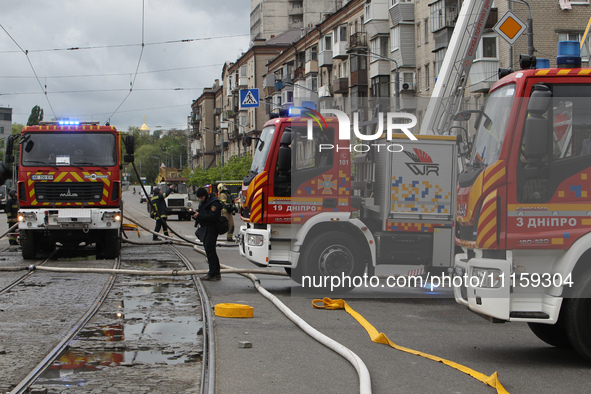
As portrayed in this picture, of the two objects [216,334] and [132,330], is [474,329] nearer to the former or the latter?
[216,334]

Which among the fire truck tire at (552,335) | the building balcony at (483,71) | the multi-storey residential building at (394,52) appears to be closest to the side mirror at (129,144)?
the multi-storey residential building at (394,52)

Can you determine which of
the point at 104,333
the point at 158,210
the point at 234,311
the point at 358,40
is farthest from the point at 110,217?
the point at 358,40

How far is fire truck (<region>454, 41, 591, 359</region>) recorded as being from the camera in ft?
24.0

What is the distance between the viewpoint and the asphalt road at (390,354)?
6.70 m

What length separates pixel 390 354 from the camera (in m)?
7.99

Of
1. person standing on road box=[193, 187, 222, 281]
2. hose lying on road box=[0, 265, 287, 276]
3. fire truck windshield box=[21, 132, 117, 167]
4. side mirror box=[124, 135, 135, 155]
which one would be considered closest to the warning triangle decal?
side mirror box=[124, 135, 135, 155]

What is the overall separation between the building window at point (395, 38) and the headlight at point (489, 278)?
42.2m

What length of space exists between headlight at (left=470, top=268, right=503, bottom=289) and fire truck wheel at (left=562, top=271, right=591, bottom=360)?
62cm

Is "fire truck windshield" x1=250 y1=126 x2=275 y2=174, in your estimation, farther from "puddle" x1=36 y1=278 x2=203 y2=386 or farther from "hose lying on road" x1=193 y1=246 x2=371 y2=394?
"hose lying on road" x1=193 y1=246 x2=371 y2=394

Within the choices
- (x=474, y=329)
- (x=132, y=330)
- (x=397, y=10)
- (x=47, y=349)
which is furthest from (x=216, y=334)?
(x=397, y=10)

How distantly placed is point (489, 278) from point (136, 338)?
149 inches

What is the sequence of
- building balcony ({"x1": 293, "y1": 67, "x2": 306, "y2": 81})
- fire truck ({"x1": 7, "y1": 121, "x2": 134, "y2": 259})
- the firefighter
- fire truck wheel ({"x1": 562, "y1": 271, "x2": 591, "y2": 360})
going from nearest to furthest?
1. fire truck wheel ({"x1": 562, "y1": 271, "x2": 591, "y2": 360})
2. fire truck ({"x1": 7, "y1": 121, "x2": 134, "y2": 259})
3. the firefighter
4. building balcony ({"x1": 293, "y1": 67, "x2": 306, "y2": 81})

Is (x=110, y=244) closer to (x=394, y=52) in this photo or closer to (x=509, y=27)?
(x=509, y=27)

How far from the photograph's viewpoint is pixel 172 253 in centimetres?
2064
